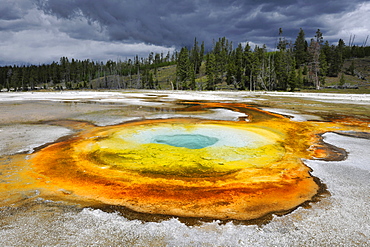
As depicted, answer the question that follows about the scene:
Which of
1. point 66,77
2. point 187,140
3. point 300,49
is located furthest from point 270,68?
point 66,77

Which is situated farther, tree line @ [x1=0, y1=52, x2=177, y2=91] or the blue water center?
tree line @ [x1=0, y1=52, x2=177, y2=91]

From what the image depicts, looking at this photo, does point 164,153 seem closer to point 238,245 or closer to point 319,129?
point 238,245

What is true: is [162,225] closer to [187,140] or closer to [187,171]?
[187,171]

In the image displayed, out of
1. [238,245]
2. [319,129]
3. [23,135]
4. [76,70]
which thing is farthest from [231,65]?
[76,70]

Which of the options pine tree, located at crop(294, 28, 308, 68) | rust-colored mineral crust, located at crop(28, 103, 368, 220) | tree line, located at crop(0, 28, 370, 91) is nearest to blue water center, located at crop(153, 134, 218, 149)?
rust-colored mineral crust, located at crop(28, 103, 368, 220)

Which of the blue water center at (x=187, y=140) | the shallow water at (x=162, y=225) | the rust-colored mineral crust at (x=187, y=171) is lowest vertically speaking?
the shallow water at (x=162, y=225)

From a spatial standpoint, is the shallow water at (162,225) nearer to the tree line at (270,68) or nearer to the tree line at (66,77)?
the tree line at (270,68)

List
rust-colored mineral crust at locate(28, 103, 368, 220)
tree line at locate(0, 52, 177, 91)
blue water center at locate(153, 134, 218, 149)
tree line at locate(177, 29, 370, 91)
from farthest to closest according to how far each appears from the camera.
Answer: tree line at locate(0, 52, 177, 91), tree line at locate(177, 29, 370, 91), blue water center at locate(153, 134, 218, 149), rust-colored mineral crust at locate(28, 103, 368, 220)

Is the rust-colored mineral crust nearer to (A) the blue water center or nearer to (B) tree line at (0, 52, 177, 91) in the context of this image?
(A) the blue water center

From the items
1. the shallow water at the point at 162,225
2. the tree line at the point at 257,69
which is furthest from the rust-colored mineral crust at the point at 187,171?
the tree line at the point at 257,69
